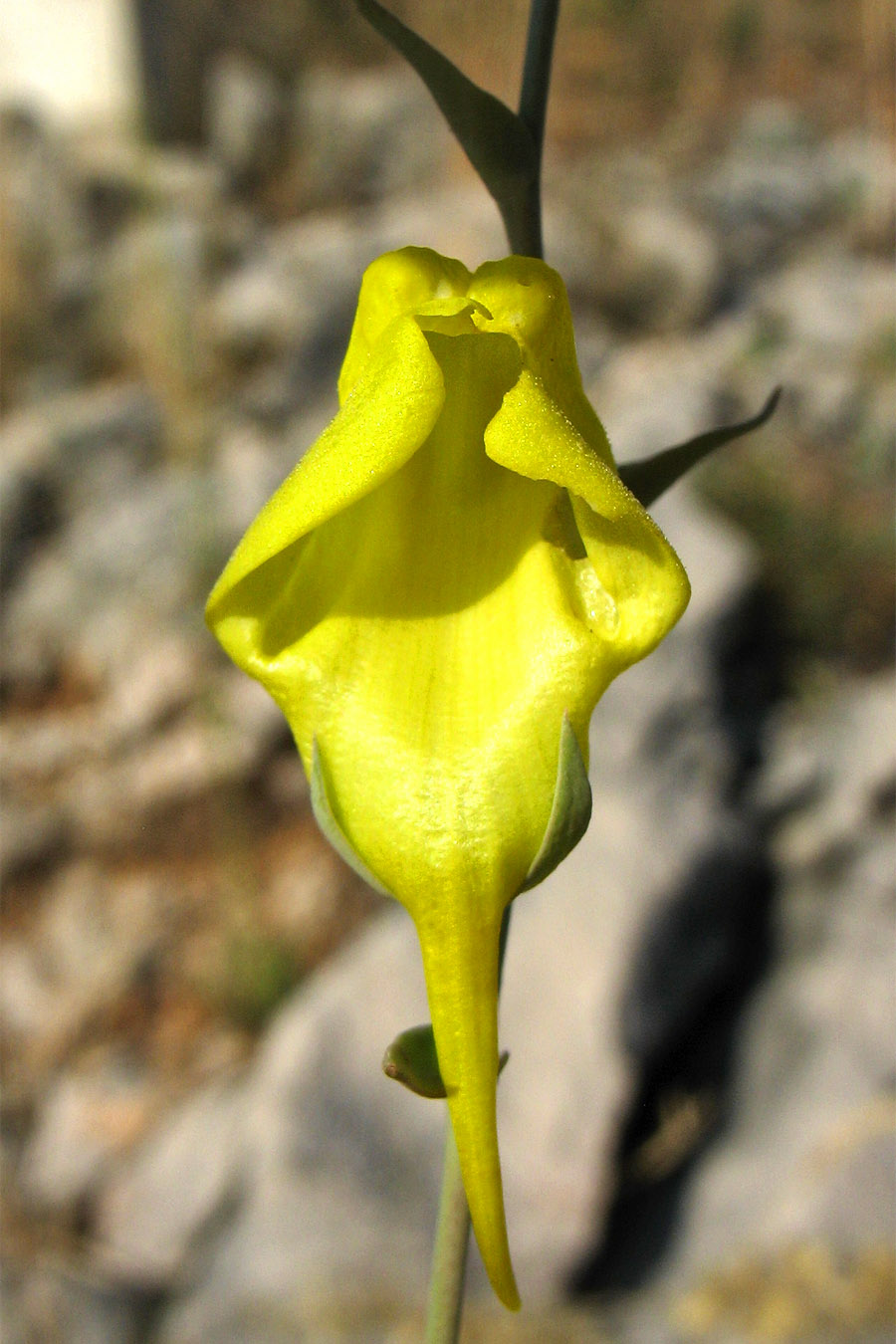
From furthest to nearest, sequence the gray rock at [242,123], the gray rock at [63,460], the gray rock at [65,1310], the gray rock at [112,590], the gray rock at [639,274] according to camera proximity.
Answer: the gray rock at [242,123] → the gray rock at [639,274] → the gray rock at [63,460] → the gray rock at [112,590] → the gray rock at [65,1310]

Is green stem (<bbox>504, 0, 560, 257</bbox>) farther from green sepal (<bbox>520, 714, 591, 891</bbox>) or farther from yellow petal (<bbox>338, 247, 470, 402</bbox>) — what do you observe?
green sepal (<bbox>520, 714, 591, 891</bbox>)

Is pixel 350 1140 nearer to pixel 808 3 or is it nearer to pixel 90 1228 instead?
pixel 90 1228

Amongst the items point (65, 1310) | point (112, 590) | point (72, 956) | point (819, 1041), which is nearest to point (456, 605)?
point (65, 1310)

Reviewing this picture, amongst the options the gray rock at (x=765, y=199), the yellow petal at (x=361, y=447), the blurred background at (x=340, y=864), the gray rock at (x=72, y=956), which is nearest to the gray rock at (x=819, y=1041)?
the blurred background at (x=340, y=864)

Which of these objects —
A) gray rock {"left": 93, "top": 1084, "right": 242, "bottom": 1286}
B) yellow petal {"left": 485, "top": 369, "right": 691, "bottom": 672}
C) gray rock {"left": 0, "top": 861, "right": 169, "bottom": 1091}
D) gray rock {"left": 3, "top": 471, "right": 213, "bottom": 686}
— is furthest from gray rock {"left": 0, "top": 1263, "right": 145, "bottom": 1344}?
yellow petal {"left": 485, "top": 369, "right": 691, "bottom": 672}

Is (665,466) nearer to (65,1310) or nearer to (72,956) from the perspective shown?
(65,1310)

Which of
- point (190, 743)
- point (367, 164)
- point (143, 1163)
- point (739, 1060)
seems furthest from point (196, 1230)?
point (367, 164)

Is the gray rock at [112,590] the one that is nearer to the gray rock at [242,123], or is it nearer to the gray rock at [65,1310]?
the gray rock at [65,1310]
